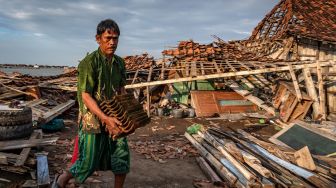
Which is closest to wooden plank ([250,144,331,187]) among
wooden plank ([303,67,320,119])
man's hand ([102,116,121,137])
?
man's hand ([102,116,121,137])

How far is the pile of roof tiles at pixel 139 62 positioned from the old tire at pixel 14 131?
1019cm

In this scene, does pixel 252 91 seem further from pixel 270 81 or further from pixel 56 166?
pixel 56 166

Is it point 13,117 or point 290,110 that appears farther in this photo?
point 290,110

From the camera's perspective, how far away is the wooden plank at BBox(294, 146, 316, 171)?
558cm

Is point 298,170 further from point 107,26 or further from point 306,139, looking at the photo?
point 107,26

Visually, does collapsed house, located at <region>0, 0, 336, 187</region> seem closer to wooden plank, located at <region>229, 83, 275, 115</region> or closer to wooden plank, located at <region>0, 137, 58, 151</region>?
wooden plank, located at <region>229, 83, 275, 115</region>

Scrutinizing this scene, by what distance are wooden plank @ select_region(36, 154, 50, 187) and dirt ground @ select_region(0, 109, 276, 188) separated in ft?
0.86

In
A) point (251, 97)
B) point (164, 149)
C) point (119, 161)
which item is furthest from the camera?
point (251, 97)

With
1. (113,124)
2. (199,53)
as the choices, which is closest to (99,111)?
(113,124)

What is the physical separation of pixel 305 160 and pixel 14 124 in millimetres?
6190

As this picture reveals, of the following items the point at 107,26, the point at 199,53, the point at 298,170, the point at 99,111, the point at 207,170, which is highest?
the point at 199,53

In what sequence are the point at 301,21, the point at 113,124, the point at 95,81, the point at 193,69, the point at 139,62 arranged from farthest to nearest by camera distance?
1. the point at 139,62
2. the point at 301,21
3. the point at 193,69
4. the point at 95,81
5. the point at 113,124

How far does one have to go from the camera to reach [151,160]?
23.8 ft

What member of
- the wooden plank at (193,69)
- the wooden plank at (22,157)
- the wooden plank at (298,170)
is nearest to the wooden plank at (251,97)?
the wooden plank at (193,69)
